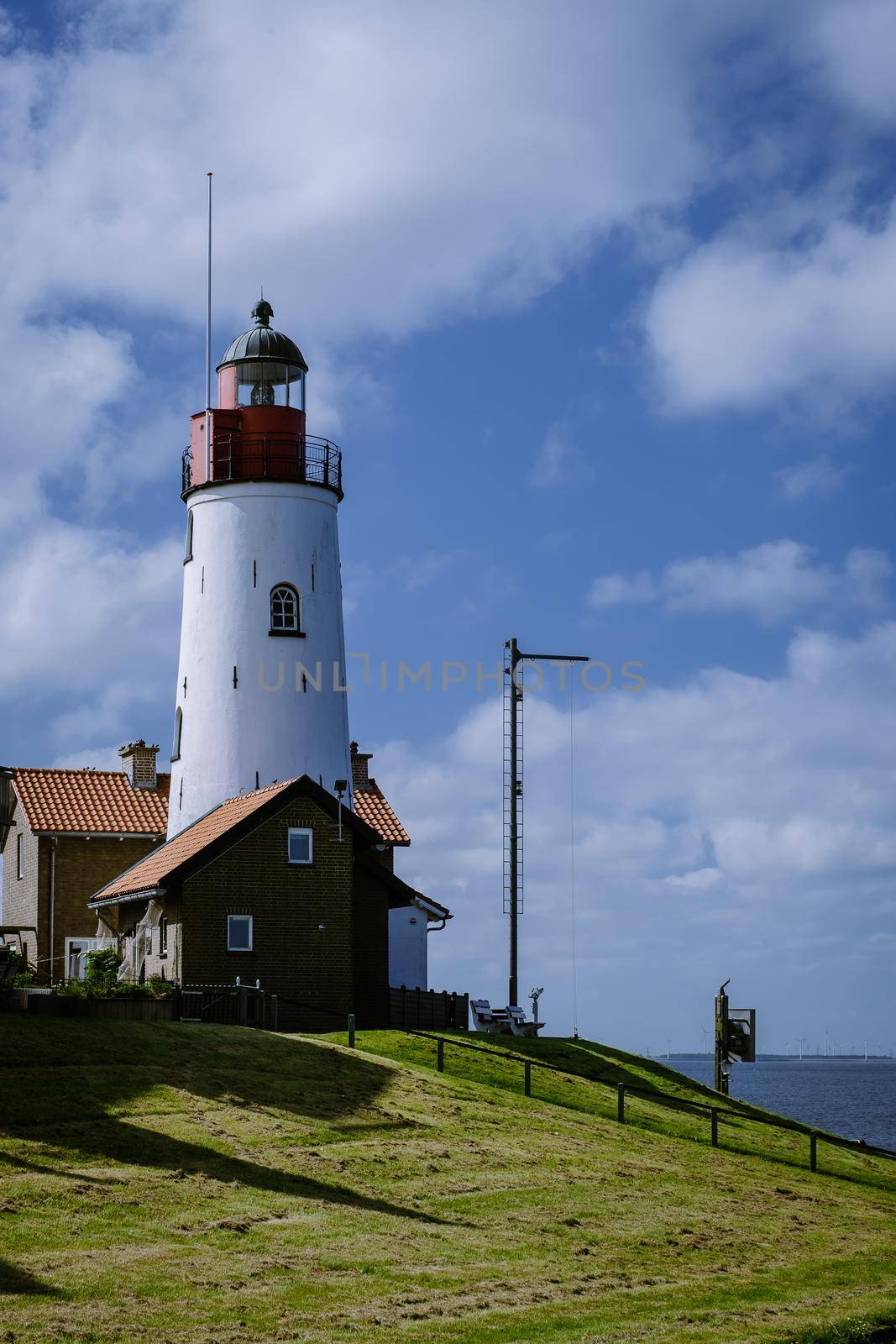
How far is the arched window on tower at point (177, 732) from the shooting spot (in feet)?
175

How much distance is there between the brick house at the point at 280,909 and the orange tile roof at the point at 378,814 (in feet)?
39.1

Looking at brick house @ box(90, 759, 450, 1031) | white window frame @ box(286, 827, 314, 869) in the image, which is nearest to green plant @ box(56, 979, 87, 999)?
brick house @ box(90, 759, 450, 1031)

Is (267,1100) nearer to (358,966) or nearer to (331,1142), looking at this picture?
(331,1142)

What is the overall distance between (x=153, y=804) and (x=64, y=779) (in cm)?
326

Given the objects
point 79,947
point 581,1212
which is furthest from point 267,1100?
point 79,947

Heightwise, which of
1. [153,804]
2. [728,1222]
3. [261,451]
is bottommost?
[728,1222]

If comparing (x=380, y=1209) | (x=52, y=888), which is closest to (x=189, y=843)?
(x=52, y=888)

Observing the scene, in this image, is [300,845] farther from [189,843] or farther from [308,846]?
[189,843]

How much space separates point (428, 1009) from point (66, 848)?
1401 centimetres

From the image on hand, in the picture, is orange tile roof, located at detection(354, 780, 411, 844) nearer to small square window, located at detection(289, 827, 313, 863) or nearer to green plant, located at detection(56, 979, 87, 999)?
small square window, located at detection(289, 827, 313, 863)

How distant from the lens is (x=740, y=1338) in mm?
19328

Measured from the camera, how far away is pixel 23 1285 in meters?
18.2

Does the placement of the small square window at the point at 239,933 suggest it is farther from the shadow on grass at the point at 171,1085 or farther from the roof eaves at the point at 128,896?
the shadow on grass at the point at 171,1085

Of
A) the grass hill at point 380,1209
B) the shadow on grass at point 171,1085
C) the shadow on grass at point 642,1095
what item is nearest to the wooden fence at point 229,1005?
the shadow on grass at point 171,1085
